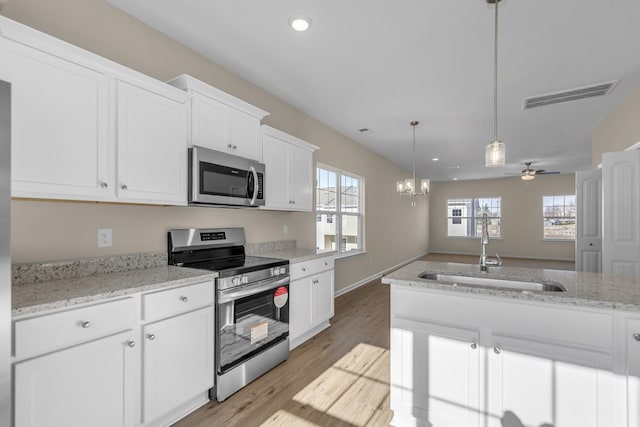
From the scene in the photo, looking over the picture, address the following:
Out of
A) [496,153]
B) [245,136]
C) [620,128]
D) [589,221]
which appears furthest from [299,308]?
[620,128]

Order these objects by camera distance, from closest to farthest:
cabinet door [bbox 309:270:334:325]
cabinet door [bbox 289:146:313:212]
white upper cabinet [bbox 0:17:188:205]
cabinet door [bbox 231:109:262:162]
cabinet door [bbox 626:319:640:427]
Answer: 1. cabinet door [bbox 626:319:640:427]
2. white upper cabinet [bbox 0:17:188:205]
3. cabinet door [bbox 231:109:262:162]
4. cabinet door [bbox 309:270:334:325]
5. cabinet door [bbox 289:146:313:212]

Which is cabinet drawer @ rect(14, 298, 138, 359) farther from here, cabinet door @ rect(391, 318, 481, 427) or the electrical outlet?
cabinet door @ rect(391, 318, 481, 427)

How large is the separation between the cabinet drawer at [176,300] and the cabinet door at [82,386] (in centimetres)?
15

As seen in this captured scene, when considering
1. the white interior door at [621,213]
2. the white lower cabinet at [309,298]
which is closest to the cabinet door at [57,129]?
the white lower cabinet at [309,298]

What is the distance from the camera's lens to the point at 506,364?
1610 millimetres

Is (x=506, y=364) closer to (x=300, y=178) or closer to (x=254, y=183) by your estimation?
(x=254, y=183)

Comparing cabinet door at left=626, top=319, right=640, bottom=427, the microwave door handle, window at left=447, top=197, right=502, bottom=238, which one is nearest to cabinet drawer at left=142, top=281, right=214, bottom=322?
the microwave door handle

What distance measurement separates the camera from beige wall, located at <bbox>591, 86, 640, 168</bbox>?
11.0 feet

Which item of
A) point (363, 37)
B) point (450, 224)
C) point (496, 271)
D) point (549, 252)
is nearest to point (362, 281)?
point (496, 271)

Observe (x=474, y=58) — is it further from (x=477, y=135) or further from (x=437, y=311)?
(x=477, y=135)

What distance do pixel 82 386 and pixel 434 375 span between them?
1856 millimetres

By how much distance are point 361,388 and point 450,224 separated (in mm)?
10004

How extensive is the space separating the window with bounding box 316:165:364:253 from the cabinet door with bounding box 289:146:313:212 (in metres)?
0.95

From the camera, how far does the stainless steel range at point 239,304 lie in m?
2.19
